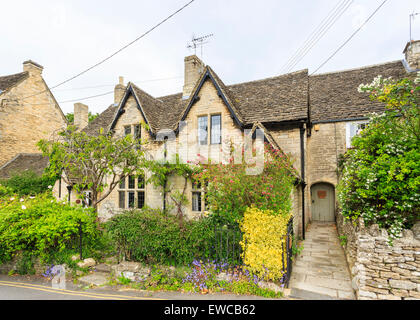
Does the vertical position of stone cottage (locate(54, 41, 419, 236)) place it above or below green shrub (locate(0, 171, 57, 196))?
above

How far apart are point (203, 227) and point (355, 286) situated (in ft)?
13.9

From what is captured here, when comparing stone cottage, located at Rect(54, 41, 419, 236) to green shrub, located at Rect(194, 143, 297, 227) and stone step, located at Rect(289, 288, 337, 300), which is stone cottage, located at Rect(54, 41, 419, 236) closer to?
green shrub, located at Rect(194, 143, 297, 227)

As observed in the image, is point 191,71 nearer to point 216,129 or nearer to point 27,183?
point 216,129

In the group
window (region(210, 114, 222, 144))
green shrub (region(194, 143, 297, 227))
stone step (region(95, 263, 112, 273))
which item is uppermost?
window (region(210, 114, 222, 144))

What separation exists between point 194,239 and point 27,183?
17039 millimetres

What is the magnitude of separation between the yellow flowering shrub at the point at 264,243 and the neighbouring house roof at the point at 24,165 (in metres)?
19.0

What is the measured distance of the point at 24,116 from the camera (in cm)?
2078

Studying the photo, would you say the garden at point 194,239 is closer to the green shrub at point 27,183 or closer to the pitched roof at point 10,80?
the green shrub at point 27,183

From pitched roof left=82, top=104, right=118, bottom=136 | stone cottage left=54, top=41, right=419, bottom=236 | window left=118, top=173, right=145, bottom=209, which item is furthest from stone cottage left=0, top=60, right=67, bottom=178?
window left=118, top=173, right=145, bottom=209

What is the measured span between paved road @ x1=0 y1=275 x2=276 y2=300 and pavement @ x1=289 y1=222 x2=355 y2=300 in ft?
4.69

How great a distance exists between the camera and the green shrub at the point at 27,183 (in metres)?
16.6

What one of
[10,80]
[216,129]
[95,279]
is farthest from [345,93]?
[10,80]

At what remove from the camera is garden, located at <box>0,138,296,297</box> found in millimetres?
6090

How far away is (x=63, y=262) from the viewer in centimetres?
778
